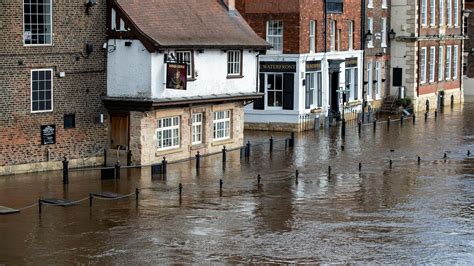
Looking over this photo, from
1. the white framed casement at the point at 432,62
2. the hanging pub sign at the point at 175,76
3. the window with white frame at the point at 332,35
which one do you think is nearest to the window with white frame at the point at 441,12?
the white framed casement at the point at 432,62

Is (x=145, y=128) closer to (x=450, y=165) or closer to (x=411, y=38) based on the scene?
(x=450, y=165)

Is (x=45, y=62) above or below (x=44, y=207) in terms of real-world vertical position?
above

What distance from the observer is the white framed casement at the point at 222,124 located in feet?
149

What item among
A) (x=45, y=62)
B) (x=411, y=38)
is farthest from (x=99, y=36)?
(x=411, y=38)

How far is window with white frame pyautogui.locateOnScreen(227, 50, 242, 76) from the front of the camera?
150 ft

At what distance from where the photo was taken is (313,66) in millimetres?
59031

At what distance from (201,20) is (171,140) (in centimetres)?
584

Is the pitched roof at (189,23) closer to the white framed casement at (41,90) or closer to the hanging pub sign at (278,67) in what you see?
the white framed casement at (41,90)

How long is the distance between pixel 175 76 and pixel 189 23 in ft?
12.5

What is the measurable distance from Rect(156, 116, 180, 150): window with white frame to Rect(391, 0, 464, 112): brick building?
109 ft

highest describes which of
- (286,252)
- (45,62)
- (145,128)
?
(45,62)

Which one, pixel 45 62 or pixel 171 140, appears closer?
pixel 45 62

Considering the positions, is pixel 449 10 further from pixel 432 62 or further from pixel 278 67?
pixel 278 67

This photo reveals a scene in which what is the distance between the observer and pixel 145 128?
40.6 metres
